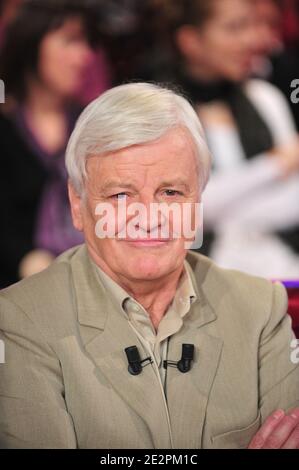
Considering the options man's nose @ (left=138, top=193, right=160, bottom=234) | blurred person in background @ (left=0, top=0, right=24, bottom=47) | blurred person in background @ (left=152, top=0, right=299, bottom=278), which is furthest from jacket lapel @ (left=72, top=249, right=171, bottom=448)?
blurred person in background @ (left=0, top=0, right=24, bottom=47)

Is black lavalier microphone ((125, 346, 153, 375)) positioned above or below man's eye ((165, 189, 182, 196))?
below

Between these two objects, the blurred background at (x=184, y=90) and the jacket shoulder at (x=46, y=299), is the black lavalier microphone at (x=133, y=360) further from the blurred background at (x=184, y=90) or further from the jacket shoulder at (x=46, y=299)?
the blurred background at (x=184, y=90)

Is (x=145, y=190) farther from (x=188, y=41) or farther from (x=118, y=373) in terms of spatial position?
(x=188, y=41)

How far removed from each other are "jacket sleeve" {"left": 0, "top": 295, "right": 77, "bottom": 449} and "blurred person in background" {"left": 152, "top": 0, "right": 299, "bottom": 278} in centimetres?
164

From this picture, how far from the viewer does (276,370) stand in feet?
7.55

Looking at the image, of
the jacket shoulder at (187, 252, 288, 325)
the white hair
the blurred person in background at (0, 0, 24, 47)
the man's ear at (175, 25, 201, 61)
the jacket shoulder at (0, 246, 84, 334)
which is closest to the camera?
the white hair

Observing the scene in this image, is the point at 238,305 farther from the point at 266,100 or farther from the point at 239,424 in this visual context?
the point at 266,100

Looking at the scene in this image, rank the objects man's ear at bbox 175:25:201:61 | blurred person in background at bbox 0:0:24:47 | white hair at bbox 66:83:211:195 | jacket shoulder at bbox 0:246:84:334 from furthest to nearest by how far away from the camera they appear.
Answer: man's ear at bbox 175:25:201:61 < blurred person in background at bbox 0:0:24:47 < jacket shoulder at bbox 0:246:84:334 < white hair at bbox 66:83:211:195

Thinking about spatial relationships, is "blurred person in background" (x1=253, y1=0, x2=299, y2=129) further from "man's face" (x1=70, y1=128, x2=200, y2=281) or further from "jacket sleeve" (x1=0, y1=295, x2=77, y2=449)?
"jacket sleeve" (x1=0, y1=295, x2=77, y2=449)

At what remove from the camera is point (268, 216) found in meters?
3.81

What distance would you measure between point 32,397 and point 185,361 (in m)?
0.44

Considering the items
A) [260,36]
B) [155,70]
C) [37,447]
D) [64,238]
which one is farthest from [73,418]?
[260,36]

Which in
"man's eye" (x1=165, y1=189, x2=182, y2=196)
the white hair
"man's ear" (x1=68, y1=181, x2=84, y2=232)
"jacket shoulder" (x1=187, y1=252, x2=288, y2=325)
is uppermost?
the white hair

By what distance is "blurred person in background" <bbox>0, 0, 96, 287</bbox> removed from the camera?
356cm
